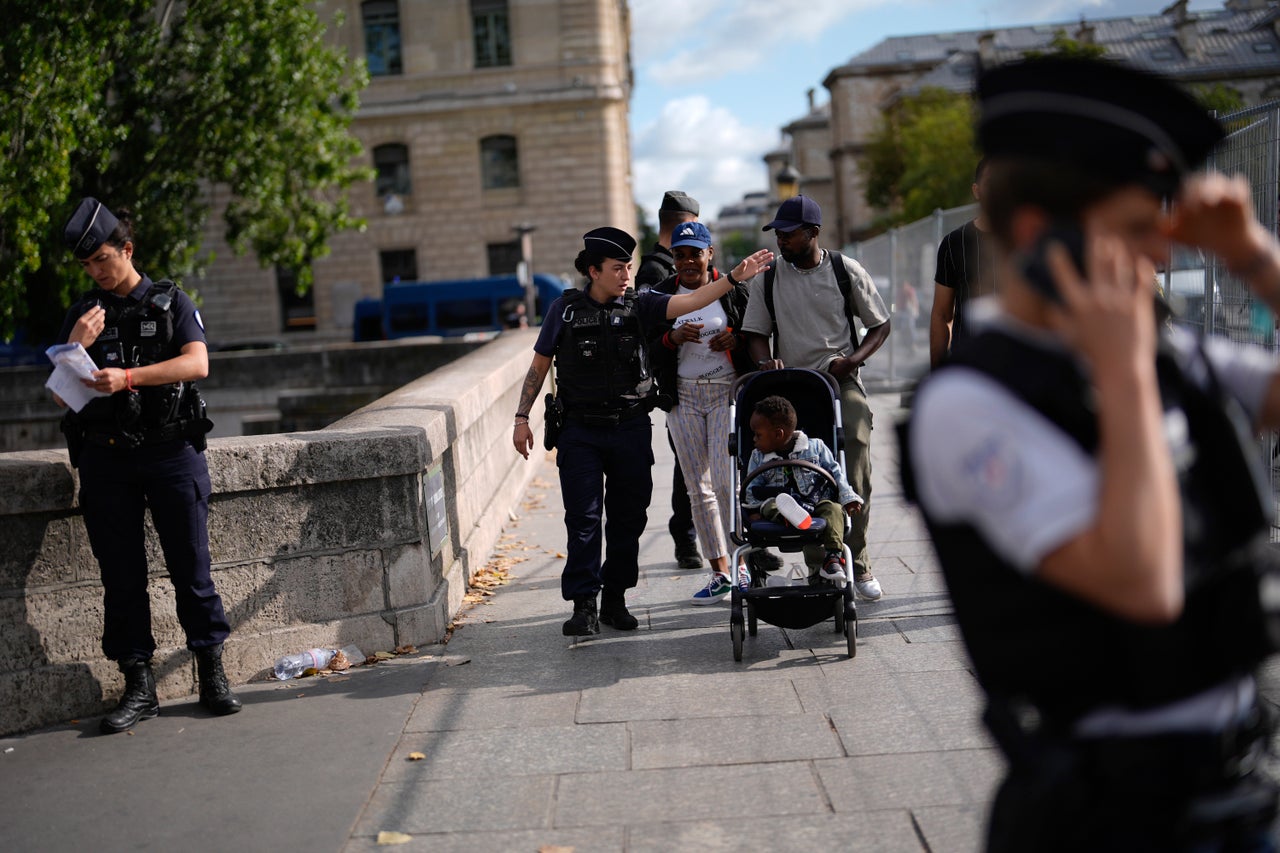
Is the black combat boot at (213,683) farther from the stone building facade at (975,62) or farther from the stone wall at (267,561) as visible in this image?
the stone building facade at (975,62)

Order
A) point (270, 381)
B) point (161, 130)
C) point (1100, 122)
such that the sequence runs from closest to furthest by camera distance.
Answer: point (1100, 122) → point (161, 130) → point (270, 381)

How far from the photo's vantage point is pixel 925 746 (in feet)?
15.1

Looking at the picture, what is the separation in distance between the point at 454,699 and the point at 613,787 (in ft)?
4.37

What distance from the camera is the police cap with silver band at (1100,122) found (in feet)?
5.84

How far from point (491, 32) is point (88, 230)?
134ft

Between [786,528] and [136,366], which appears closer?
[136,366]

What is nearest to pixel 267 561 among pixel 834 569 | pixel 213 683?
pixel 213 683

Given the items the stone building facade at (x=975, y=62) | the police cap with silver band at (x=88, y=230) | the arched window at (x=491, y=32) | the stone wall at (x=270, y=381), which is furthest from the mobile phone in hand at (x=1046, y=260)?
the stone building facade at (x=975, y=62)

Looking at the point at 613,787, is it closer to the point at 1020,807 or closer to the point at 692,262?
the point at 1020,807

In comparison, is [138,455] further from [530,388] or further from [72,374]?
[530,388]

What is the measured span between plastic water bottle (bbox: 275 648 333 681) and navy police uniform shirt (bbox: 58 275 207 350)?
5.04ft

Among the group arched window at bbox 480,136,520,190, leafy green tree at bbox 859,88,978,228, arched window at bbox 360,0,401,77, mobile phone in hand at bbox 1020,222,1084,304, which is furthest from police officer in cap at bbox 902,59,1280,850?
leafy green tree at bbox 859,88,978,228

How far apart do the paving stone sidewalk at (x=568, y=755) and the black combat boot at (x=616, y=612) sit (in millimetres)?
113

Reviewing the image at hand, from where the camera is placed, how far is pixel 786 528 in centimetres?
589
